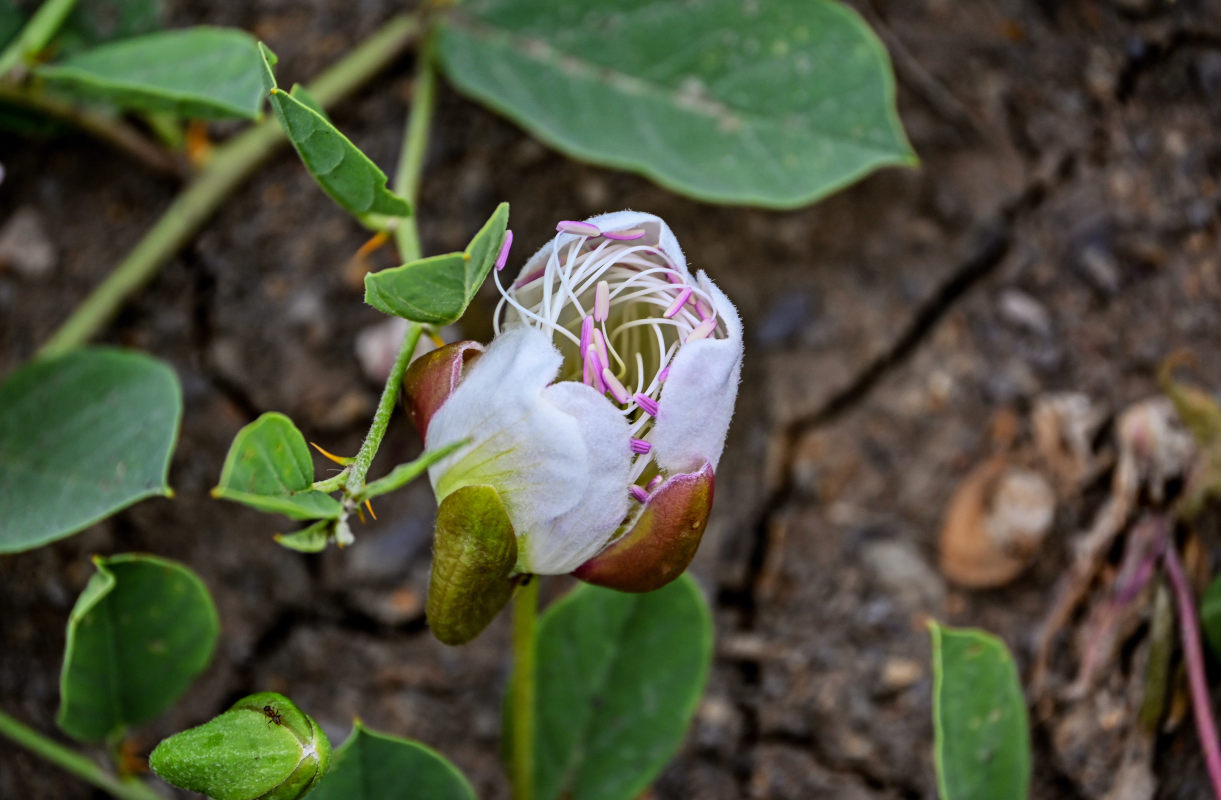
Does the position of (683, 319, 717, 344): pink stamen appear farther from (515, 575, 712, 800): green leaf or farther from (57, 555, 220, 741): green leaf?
(57, 555, 220, 741): green leaf

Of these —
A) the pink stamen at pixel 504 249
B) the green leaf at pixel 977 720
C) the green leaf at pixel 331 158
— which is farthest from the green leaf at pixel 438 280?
the green leaf at pixel 977 720

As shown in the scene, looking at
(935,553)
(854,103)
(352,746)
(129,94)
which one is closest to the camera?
(352,746)

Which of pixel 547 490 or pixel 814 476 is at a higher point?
pixel 547 490

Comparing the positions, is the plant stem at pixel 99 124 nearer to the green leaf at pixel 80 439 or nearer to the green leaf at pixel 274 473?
the green leaf at pixel 80 439

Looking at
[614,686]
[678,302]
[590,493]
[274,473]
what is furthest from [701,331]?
[614,686]

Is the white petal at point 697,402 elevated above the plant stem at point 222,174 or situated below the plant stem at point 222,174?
above

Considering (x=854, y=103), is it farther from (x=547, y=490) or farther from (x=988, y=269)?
(x=547, y=490)

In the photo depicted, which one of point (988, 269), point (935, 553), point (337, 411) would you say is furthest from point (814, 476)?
point (337, 411)

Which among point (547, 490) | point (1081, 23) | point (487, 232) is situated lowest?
point (1081, 23)
